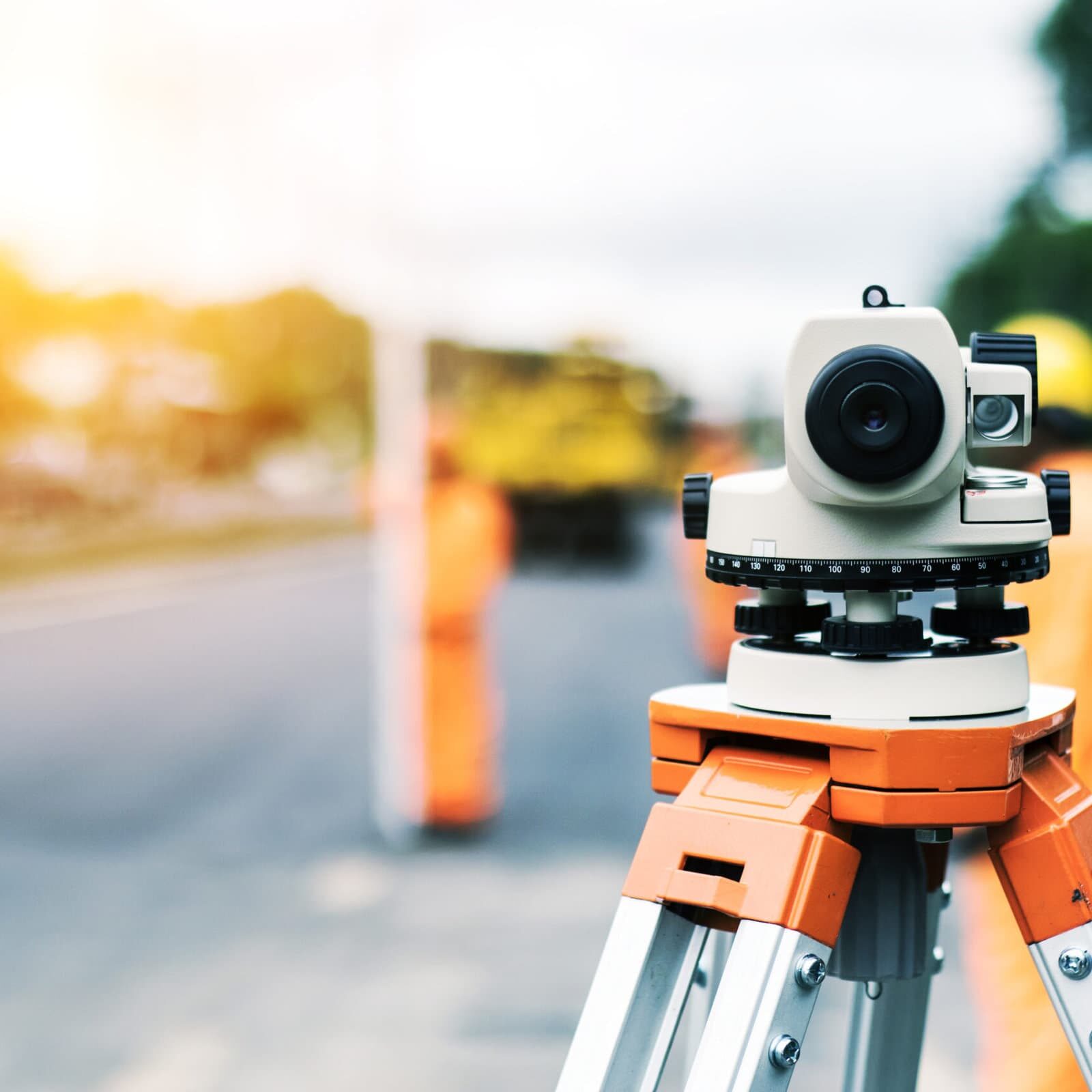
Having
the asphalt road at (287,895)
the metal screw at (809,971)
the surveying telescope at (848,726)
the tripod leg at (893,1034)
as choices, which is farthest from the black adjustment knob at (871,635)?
the asphalt road at (287,895)

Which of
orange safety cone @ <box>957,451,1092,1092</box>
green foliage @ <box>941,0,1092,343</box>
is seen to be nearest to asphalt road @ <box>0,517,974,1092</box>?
orange safety cone @ <box>957,451,1092,1092</box>

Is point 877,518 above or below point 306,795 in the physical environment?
above

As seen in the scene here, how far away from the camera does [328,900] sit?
4121mm

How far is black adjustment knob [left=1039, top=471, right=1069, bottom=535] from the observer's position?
3.34ft

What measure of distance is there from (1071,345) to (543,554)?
14.2 meters

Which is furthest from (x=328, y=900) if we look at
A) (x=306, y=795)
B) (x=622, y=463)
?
(x=622, y=463)

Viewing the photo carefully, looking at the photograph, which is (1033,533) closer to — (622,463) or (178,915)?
(178,915)

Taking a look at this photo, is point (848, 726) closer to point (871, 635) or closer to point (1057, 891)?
point (871, 635)

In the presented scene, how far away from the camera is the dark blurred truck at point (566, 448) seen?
17.7 metres

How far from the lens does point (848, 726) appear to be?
3.04 feet

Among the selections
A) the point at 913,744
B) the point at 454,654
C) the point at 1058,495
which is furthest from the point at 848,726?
the point at 454,654

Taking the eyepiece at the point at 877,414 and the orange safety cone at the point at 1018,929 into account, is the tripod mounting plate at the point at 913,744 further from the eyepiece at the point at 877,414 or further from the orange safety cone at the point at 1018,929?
the orange safety cone at the point at 1018,929

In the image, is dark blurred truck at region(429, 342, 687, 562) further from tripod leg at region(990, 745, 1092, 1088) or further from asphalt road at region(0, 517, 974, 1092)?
tripod leg at region(990, 745, 1092, 1088)

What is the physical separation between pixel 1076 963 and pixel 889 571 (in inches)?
12.4
